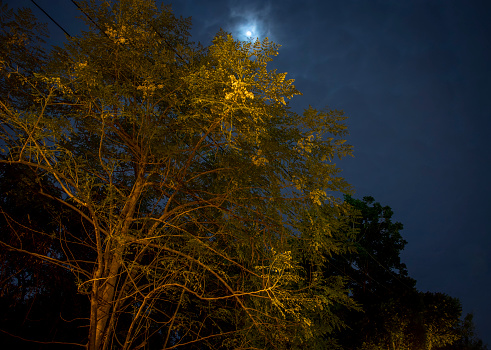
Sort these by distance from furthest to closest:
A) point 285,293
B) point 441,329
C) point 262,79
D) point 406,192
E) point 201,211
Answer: point 406,192, point 441,329, point 201,211, point 262,79, point 285,293

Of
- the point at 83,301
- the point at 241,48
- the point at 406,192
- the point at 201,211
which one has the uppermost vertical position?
the point at 406,192

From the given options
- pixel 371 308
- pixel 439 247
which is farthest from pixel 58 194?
pixel 439 247

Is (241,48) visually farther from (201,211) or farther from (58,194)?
(58,194)

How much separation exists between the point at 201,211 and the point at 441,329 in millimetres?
15030

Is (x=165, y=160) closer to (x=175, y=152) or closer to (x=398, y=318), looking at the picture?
(x=175, y=152)

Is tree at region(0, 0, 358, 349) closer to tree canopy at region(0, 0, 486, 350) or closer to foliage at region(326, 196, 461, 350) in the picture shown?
tree canopy at region(0, 0, 486, 350)

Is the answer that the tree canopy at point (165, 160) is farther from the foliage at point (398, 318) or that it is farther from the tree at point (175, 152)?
the foliage at point (398, 318)

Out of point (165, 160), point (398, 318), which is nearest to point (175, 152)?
point (165, 160)

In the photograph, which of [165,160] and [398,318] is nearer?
[165,160]

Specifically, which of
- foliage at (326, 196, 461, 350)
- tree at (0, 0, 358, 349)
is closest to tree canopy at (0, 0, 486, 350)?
tree at (0, 0, 358, 349)

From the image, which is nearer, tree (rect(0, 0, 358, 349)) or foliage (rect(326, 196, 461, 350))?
tree (rect(0, 0, 358, 349))

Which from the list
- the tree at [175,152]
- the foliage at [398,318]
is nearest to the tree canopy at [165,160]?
the tree at [175,152]

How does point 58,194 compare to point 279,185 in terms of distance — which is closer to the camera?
point 279,185

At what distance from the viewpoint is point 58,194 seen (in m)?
7.11
